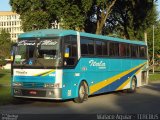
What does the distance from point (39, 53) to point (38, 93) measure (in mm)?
1614

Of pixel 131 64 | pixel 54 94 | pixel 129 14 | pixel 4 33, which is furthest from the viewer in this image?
pixel 4 33

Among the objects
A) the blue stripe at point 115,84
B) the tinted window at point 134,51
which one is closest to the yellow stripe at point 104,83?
the blue stripe at point 115,84

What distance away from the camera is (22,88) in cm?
1791

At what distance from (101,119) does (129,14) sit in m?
28.0

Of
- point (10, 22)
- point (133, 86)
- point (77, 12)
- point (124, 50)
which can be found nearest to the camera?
point (124, 50)

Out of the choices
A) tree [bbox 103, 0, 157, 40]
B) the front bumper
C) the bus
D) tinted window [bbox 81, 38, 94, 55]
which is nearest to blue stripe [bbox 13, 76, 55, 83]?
the bus

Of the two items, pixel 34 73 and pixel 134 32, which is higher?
pixel 134 32

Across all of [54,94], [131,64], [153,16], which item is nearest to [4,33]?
[153,16]

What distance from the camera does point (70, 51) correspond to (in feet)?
59.8

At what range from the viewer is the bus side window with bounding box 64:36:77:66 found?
17777 millimetres

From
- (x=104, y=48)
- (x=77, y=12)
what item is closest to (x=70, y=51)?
(x=104, y=48)

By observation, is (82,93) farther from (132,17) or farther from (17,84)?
(132,17)

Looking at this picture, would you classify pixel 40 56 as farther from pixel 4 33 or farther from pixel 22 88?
pixel 4 33

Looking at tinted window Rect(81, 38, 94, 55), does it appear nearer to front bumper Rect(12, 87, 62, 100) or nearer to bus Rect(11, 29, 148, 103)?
bus Rect(11, 29, 148, 103)
